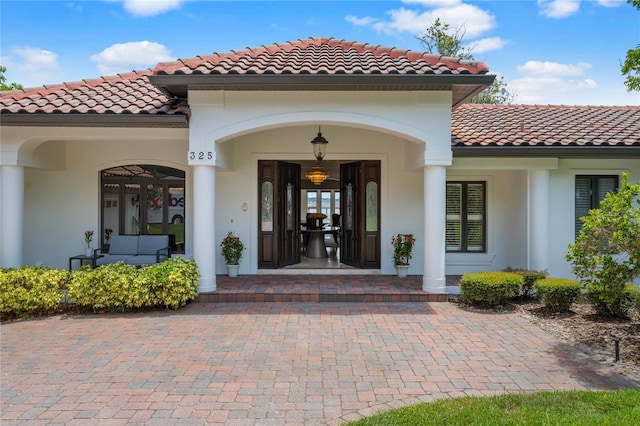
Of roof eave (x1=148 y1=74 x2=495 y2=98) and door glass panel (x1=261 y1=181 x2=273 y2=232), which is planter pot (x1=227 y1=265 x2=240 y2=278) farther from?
roof eave (x1=148 y1=74 x2=495 y2=98)

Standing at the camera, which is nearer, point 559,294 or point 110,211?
point 559,294

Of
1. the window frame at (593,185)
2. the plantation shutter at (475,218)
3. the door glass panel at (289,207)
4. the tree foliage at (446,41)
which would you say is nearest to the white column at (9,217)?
the door glass panel at (289,207)

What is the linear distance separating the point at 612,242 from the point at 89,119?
8.91m

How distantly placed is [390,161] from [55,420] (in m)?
8.77

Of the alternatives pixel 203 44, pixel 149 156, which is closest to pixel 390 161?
pixel 149 156

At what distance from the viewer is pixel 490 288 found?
7.65 m

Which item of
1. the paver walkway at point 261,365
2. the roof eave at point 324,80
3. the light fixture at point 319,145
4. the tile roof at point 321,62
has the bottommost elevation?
the paver walkway at point 261,365

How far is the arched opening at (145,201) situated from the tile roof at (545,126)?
7008mm

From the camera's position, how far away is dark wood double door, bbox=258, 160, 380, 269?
10781mm

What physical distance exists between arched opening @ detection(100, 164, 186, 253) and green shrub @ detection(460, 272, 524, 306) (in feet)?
23.2

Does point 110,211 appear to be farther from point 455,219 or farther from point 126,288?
point 455,219

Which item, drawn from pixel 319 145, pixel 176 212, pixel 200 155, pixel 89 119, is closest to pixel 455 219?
pixel 319 145

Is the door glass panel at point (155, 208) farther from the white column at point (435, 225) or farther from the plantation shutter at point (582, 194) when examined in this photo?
the plantation shutter at point (582, 194)

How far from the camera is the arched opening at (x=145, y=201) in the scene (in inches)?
424
